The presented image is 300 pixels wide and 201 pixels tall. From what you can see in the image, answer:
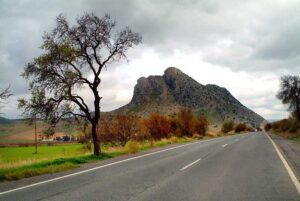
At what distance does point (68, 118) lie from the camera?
22.9 metres

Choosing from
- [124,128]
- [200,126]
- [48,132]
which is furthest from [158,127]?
[48,132]

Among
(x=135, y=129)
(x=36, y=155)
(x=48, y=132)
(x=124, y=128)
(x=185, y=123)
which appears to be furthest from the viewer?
(x=185, y=123)

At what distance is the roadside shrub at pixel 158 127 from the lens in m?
59.9

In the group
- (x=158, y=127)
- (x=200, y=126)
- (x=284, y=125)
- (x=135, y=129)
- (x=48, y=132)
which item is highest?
(x=200, y=126)

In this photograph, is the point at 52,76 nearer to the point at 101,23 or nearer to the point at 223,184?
the point at 101,23

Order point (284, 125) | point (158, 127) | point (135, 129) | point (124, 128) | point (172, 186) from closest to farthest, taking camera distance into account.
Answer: point (172, 186) < point (124, 128) < point (135, 129) < point (158, 127) < point (284, 125)

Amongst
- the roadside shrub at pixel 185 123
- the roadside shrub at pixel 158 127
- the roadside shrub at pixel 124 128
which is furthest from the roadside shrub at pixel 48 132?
the roadside shrub at pixel 185 123

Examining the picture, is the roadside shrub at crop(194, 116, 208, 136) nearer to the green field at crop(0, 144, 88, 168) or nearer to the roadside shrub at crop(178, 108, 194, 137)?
the roadside shrub at crop(178, 108, 194, 137)

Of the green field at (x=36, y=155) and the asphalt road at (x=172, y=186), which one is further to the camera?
the green field at (x=36, y=155)

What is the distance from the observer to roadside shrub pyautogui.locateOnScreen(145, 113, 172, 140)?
59.9 meters

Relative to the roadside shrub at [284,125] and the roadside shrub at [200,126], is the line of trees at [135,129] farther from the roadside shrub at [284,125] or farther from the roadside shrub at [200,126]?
the roadside shrub at [284,125]

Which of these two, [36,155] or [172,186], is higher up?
[36,155]

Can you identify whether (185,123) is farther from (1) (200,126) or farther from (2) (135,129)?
(2) (135,129)

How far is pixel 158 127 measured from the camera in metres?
61.3
